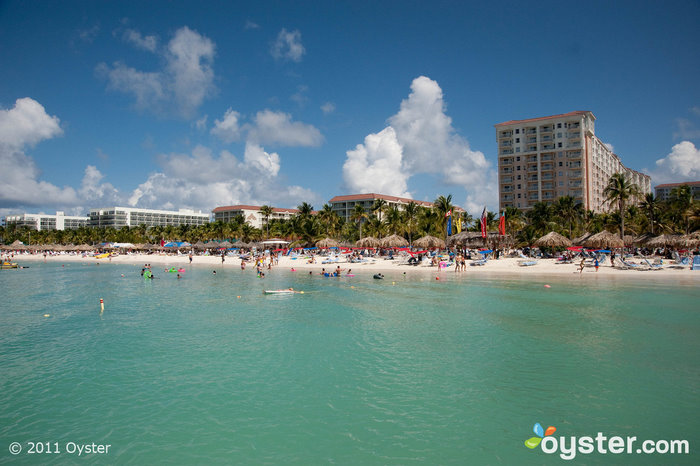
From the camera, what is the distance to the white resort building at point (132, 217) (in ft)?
552

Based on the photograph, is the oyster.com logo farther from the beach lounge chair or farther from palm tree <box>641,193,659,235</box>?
palm tree <box>641,193,659,235</box>

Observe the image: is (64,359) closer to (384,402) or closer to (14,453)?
(14,453)

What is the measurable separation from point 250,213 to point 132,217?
2866 inches

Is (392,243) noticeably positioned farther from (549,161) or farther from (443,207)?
(549,161)

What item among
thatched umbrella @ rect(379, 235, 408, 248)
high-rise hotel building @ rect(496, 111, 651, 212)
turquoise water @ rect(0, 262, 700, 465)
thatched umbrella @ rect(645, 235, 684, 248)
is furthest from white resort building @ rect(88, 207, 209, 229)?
turquoise water @ rect(0, 262, 700, 465)

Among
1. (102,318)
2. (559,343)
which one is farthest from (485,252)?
(102,318)

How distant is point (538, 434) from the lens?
730 centimetres

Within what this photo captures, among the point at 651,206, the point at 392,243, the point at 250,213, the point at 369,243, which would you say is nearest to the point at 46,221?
the point at 250,213

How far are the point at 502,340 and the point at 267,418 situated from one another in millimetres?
8462

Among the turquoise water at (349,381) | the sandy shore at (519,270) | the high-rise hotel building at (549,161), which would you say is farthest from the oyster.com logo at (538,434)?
the high-rise hotel building at (549,161)

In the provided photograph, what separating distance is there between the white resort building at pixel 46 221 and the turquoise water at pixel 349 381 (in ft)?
641

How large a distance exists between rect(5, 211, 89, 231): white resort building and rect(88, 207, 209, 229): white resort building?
13.7 meters

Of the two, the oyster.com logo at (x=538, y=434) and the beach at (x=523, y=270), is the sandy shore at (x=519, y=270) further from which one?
the oyster.com logo at (x=538, y=434)

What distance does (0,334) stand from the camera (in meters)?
15.0
